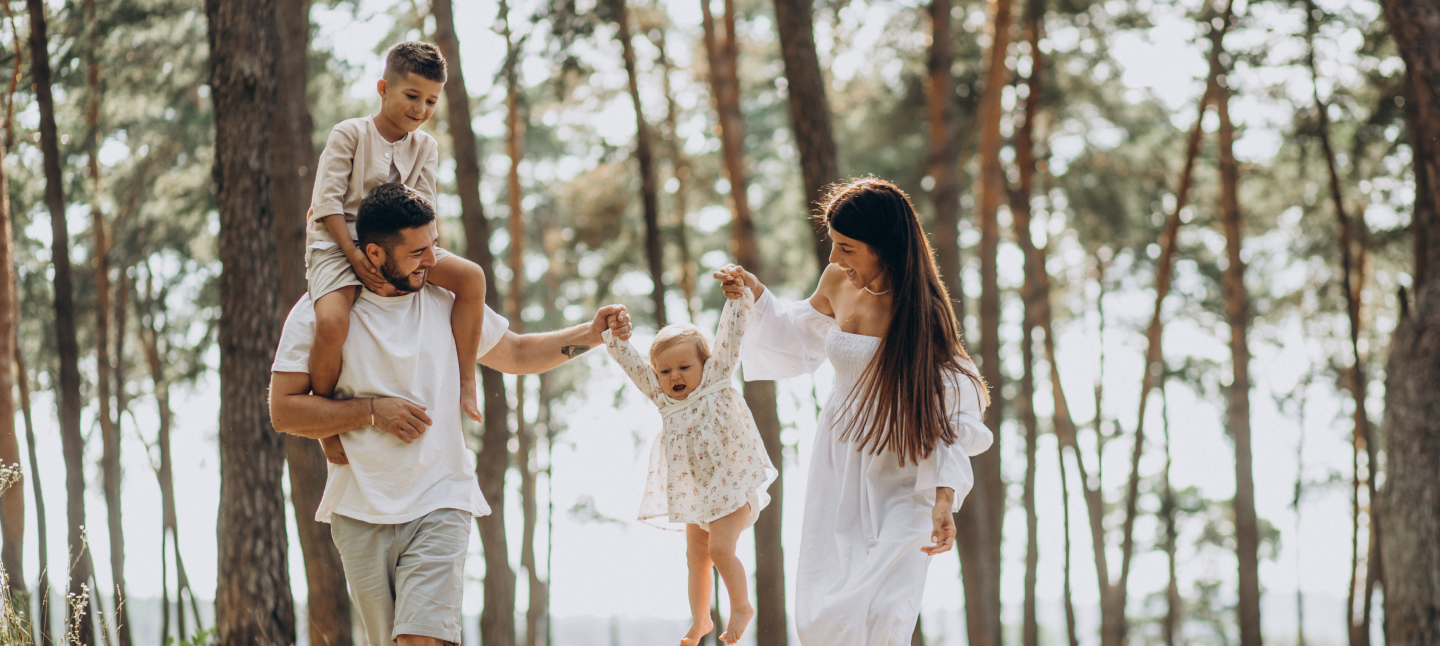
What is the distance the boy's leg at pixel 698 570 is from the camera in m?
4.55

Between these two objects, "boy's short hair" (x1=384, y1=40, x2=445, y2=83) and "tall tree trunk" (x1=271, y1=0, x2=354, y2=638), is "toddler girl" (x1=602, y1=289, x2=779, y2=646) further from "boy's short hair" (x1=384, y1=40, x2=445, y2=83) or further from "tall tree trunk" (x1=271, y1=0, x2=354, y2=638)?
"tall tree trunk" (x1=271, y1=0, x2=354, y2=638)

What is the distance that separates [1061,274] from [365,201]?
1820 centimetres

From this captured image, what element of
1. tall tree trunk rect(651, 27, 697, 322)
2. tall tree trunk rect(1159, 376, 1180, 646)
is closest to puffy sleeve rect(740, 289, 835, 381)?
tall tree trunk rect(651, 27, 697, 322)

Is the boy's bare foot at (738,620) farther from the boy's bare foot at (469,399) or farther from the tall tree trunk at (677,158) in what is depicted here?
the tall tree trunk at (677,158)

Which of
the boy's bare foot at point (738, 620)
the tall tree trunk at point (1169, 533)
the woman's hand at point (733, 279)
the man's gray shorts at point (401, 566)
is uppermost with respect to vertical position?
the woman's hand at point (733, 279)

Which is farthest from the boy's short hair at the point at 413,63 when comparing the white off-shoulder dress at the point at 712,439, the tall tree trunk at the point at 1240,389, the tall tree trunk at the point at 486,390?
the tall tree trunk at the point at 1240,389

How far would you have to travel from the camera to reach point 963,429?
413cm

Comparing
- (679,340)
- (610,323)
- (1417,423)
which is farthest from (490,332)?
Answer: (1417,423)

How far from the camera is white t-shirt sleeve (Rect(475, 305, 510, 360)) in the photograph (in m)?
4.01

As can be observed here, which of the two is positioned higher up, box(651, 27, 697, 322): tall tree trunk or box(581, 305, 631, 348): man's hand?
box(651, 27, 697, 322): tall tree trunk

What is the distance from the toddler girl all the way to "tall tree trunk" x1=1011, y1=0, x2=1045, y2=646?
11.3 meters

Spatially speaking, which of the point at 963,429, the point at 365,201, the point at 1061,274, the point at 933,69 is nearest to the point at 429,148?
the point at 365,201

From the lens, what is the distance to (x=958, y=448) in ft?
13.5

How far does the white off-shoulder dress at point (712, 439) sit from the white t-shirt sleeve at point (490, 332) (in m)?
0.48
